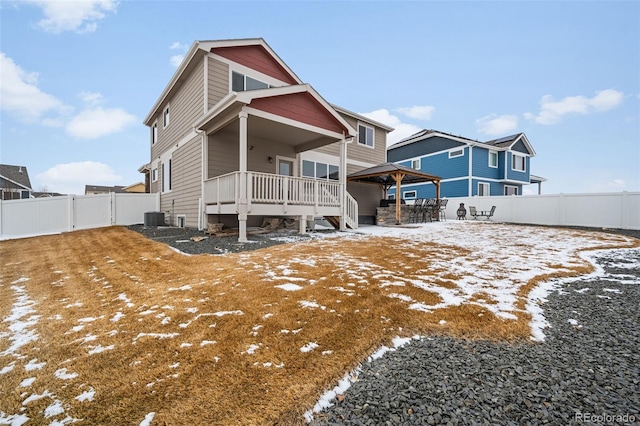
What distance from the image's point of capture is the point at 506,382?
1.66 meters

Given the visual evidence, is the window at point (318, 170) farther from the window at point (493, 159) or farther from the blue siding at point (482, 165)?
the window at point (493, 159)

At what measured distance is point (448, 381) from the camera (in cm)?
167

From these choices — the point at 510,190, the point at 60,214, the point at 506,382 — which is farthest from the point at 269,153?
the point at 510,190

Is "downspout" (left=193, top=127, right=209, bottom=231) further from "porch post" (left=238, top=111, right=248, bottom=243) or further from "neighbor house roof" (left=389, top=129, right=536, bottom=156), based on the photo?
"neighbor house roof" (left=389, top=129, right=536, bottom=156)

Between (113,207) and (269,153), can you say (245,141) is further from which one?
(113,207)

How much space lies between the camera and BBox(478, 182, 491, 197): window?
2113 cm

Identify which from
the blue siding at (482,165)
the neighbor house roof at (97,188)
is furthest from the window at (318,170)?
the neighbor house roof at (97,188)

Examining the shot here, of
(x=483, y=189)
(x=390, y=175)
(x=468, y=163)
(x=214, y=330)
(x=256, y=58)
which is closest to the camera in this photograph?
(x=214, y=330)

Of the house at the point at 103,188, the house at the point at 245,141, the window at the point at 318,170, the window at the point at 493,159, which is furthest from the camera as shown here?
the house at the point at 103,188

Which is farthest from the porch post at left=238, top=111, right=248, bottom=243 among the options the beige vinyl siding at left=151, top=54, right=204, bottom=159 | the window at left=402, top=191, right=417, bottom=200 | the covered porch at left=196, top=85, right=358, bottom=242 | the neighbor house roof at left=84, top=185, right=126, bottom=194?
the neighbor house roof at left=84, top=185, right=126, bottom=194

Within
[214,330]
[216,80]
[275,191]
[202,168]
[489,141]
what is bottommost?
[214,330]

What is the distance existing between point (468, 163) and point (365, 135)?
35.1 ft

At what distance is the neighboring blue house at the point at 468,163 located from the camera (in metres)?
21.0

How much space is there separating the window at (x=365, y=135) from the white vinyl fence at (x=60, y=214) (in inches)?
469
